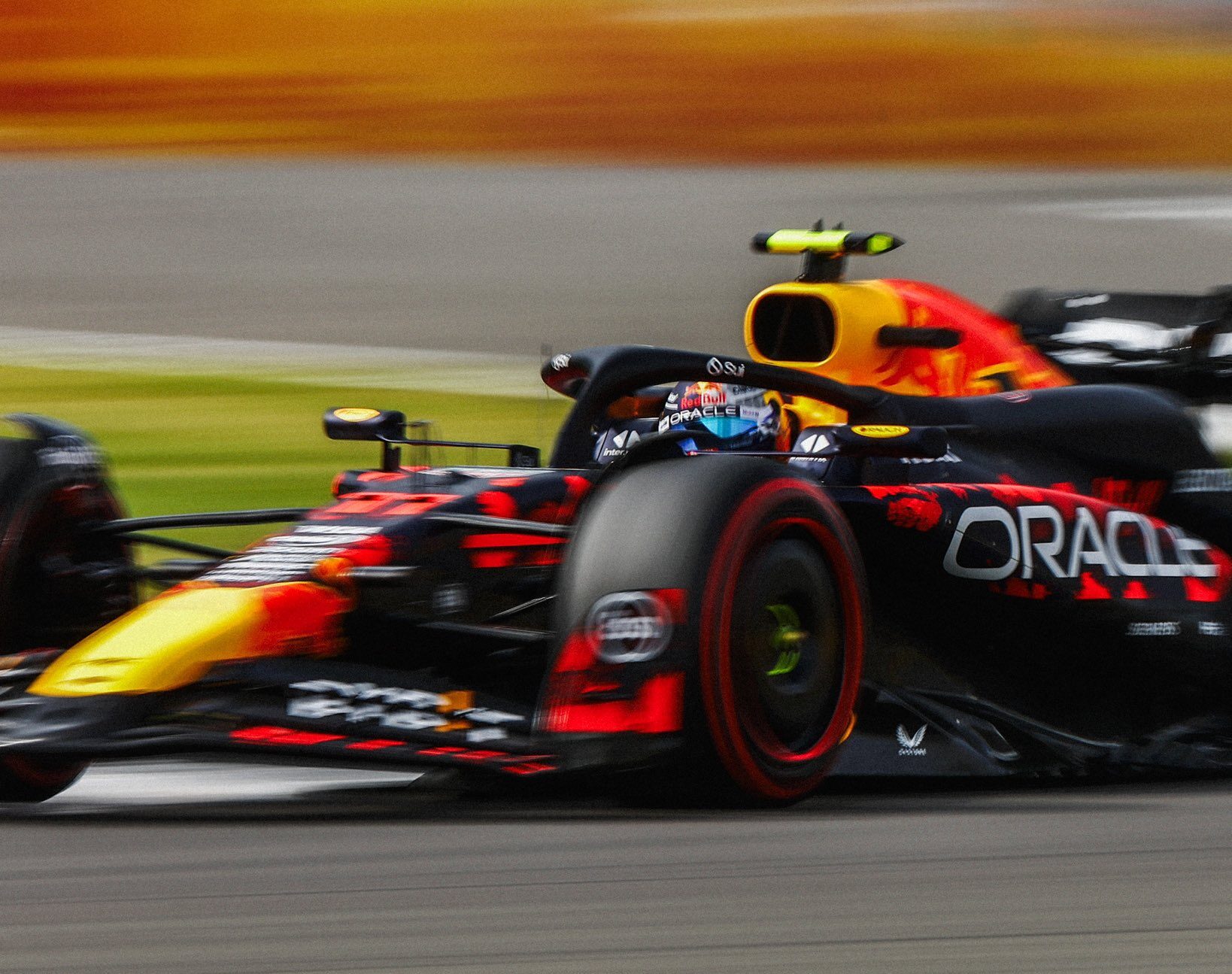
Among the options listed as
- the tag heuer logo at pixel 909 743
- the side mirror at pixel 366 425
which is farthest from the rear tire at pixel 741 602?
the side mirror at pixel 366 425

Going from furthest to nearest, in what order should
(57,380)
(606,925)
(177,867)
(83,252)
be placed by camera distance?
(83,252)
(57,380)
(177,867)
(606,925)

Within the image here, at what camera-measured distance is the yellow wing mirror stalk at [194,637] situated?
13.3ft

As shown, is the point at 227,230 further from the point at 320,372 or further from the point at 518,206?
the point at 320,372

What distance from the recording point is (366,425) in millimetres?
5277

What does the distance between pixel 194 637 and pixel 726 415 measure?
167 cm

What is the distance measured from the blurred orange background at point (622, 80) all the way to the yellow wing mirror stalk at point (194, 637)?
14.4 m

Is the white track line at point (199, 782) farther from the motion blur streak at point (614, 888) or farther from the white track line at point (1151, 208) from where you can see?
the white track line at point (1151, 208)

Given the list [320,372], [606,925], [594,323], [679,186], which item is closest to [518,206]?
[679,186]

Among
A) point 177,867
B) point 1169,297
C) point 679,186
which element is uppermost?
point 679,186

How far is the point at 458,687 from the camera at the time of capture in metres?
4.20

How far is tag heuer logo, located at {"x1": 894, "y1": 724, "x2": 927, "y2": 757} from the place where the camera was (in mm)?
4609

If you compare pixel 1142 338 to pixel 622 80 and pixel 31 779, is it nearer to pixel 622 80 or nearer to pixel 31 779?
pixel 31 779

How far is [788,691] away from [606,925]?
3.88 ft

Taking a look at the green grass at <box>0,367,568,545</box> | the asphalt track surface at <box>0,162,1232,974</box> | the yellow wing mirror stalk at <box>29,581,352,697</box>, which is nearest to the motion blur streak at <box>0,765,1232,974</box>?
the asphalt track surface at <box>0,162,1232,974</box>
